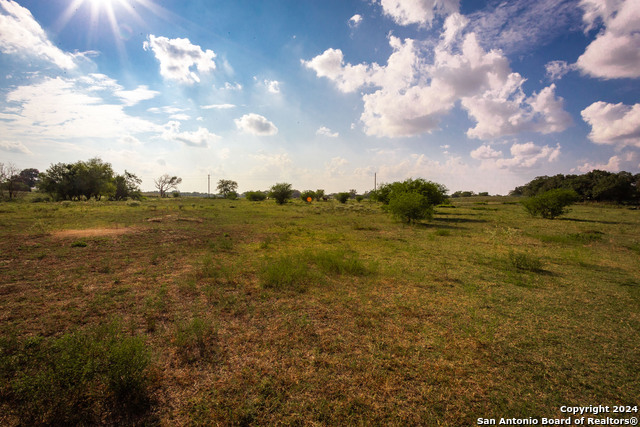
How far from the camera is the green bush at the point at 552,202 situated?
26583 millimetres

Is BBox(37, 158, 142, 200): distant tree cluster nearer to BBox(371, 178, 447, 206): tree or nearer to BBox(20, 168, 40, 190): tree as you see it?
BBox(371, 178, 447, 206): tree

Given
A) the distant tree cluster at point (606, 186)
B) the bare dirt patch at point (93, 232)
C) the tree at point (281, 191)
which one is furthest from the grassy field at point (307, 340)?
the distant tree cluster at point (606, 186)

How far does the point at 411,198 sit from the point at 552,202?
17429 millimetres

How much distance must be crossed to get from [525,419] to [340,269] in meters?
6.57

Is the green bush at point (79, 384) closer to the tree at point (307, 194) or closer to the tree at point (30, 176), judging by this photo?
the tree at point (307, 194)

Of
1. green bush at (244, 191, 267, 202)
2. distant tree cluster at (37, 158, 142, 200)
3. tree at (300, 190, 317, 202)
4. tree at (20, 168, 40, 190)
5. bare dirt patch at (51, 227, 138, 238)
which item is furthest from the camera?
tree at (20, 168, 40, 190)

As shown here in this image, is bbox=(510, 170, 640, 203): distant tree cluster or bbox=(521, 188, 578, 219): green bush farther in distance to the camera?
bbox=(510, 170, 640, 203): distant tree cluster

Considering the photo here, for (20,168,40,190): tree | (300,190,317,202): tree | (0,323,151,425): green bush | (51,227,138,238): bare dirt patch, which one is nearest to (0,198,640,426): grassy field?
(0,323,151,425): green bush

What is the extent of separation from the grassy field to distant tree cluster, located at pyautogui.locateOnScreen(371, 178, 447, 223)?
13910 mm

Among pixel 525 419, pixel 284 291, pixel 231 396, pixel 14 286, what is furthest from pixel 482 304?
pixel 14 286

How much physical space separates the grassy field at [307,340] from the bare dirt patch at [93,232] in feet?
12.4

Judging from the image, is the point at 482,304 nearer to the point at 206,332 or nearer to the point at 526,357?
the point at 526,357

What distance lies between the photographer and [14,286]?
23.4 feet

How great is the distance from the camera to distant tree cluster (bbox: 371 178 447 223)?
79.5ft
